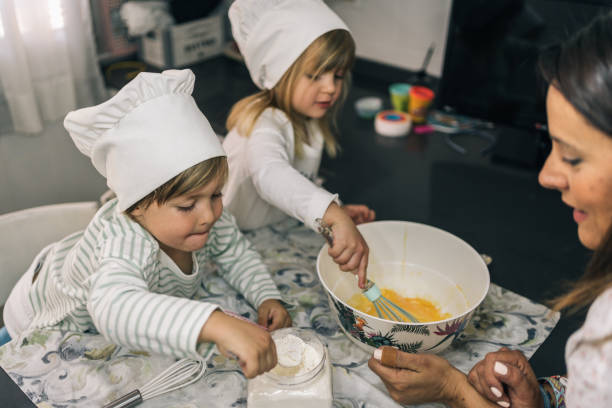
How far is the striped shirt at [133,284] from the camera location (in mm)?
671

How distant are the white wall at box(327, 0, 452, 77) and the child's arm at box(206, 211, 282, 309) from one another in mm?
1103

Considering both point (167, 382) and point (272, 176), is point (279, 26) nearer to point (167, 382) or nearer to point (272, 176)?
point (272, 176)

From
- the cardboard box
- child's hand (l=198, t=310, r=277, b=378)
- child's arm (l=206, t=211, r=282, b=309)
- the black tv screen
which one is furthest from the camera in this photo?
the cardboard box

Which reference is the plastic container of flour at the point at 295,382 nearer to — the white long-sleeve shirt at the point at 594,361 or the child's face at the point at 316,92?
the white long-sleeve shirt at the point at 594,361

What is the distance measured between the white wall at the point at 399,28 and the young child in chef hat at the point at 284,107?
70cm

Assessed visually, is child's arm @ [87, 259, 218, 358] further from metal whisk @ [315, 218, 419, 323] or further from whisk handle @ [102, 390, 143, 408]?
metal whisk @ [315, 218, 419, 323]

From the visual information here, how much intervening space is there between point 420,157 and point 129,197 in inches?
36.4

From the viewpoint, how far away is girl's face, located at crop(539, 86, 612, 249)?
0.56 m

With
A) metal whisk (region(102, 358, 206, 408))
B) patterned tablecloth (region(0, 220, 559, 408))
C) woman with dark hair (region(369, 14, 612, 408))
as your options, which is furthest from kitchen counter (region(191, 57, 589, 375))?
metal whisk (region(102, 358, 206, 408))

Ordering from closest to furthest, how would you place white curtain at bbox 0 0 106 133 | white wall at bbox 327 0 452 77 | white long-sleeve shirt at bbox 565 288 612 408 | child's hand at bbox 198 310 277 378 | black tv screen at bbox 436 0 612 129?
1. white long-sleeve shirt at bbox 565 288 612 408
2. child's hand at bbox 198 310 277 378
3. black tv screen at bbox 436 0 612 129
4. white curtain at bbox 0 0 106 133
5. white wall at bbox 327 0 452 77

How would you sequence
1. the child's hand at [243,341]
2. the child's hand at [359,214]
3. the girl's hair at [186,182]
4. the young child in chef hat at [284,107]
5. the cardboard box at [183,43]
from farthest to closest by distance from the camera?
the cardboard box at [183,43], the child's hand at [359,214], the young child in chef hat at [284,107], the girl's hair at [186,182], the child's hand at [243,341]

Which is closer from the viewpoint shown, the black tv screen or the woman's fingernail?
the woman's fingernail

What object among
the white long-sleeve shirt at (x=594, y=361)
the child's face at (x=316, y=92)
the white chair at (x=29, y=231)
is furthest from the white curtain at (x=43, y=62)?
the white long-sleeve shirt at (x=594, y=361)

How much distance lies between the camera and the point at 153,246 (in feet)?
2.60
